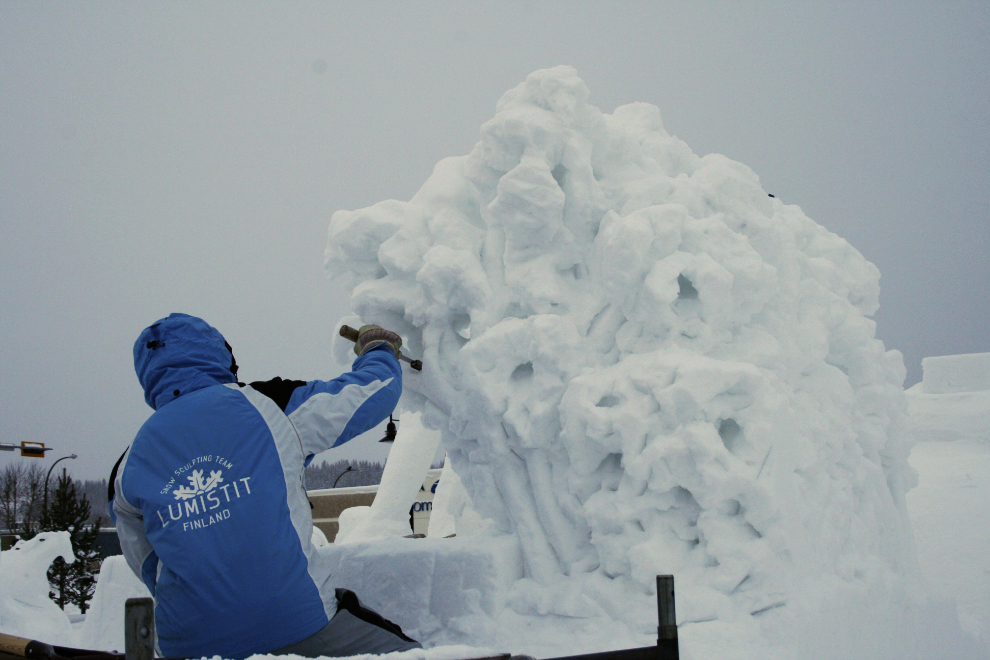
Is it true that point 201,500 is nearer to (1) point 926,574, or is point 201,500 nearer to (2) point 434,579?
(2) point 434,579

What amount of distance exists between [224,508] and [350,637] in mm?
595

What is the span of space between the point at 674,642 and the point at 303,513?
117cm

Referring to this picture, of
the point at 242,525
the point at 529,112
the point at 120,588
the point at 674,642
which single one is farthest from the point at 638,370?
the point at 120,588

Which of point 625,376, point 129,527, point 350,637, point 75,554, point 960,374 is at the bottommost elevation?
point 75,554

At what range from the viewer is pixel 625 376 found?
360cm

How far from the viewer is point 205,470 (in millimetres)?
2244

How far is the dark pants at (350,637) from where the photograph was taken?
2336 mm

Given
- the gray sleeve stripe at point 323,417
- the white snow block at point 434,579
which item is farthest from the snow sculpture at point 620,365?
the gray sleeve stripe at point 323,417

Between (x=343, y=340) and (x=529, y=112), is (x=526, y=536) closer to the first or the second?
(x=343, y=340)

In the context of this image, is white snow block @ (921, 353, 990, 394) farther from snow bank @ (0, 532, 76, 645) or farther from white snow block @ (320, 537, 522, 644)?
snow bank @ (0, 532, 76, 645)

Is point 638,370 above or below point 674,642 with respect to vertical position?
above

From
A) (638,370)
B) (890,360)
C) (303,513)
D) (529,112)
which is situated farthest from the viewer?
(890,360)

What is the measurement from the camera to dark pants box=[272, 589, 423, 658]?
2336 millimetres

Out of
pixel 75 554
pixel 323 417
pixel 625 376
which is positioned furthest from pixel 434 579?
pixel 75 554
